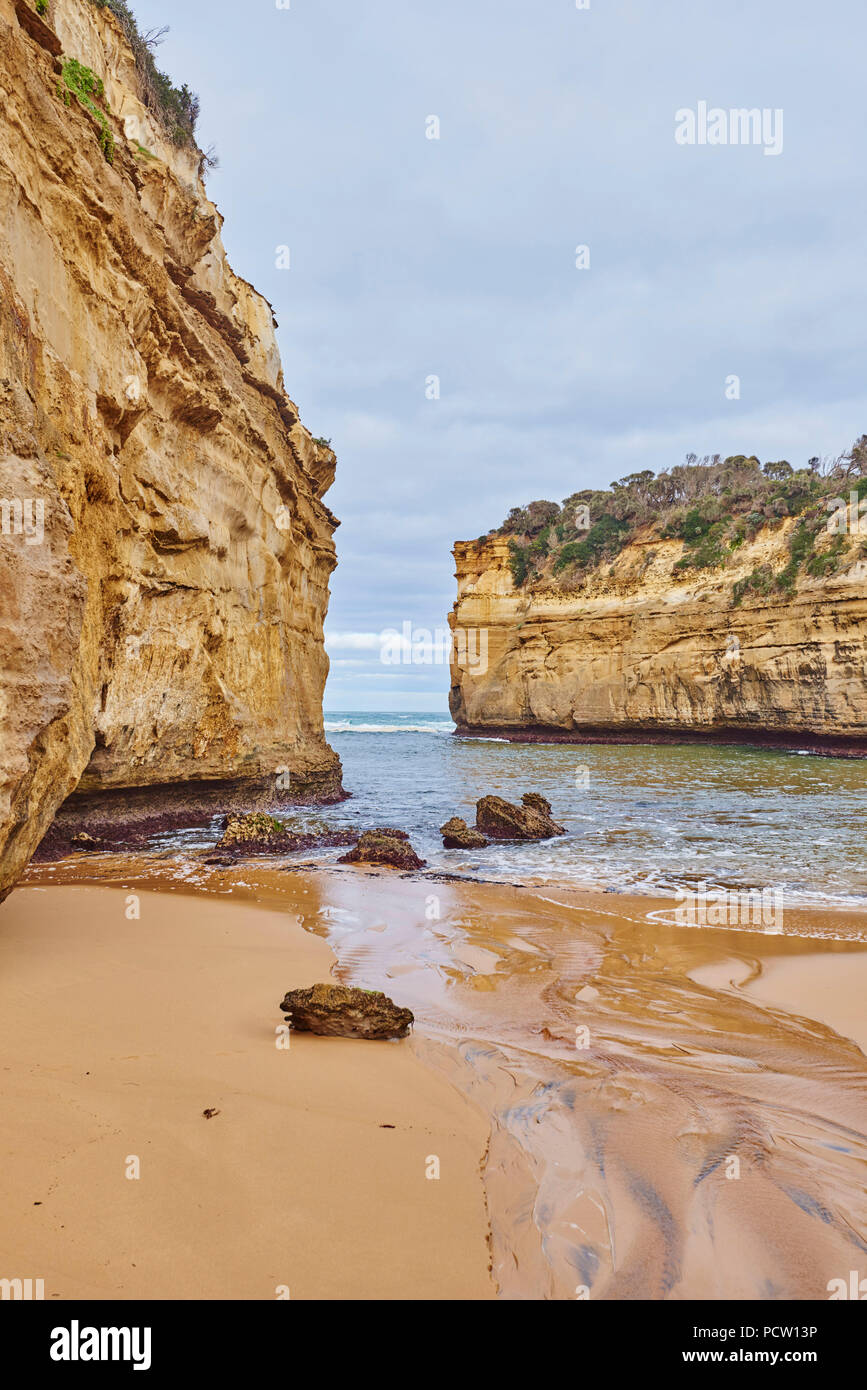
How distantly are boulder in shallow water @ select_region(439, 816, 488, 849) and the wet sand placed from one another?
156 inches

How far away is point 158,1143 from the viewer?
98.3 inches

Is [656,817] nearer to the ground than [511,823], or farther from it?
nearer to the ground

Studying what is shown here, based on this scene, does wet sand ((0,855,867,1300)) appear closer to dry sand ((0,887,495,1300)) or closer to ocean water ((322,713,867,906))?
dry sand ((0,887,495,1300))

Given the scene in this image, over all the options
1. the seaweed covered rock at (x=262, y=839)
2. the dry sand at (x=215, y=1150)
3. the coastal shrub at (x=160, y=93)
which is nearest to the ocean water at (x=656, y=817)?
the seaweed covered rock at (x=262, y=839)

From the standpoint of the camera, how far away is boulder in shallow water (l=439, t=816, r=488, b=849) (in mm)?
11078

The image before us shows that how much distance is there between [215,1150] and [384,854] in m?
7.11

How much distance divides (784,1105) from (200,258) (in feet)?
53.9

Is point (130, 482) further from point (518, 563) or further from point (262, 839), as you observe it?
point (518, 563)

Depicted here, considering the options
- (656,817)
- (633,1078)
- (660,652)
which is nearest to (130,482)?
(633,1078)

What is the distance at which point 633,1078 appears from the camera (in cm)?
346

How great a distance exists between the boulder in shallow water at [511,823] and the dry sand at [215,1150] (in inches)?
308

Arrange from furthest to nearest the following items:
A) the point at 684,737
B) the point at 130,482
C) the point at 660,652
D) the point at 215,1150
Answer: the point at 684,737 < the point at 660,652 < the point at 130,482 < the point at 215,1150

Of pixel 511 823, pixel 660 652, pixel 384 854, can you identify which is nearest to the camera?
pixel 384 854
